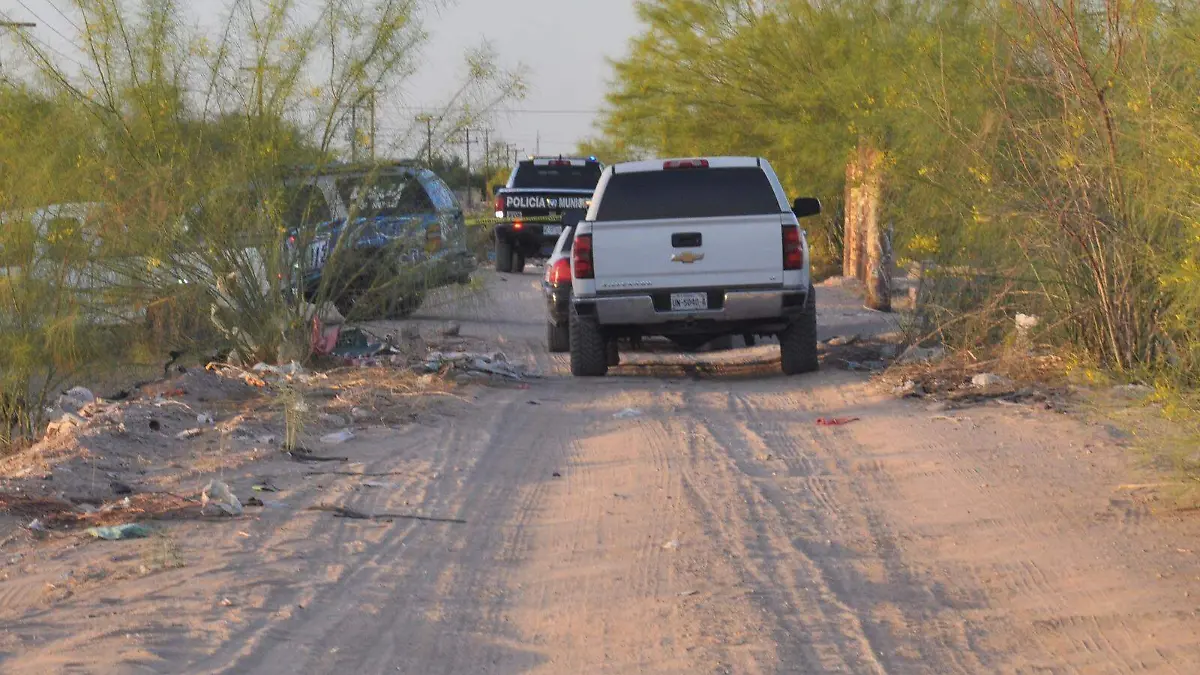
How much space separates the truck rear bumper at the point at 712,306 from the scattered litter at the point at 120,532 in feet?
20.8

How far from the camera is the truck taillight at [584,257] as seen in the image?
13.2 metres

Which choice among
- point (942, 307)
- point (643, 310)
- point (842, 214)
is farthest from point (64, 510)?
point (842, 214)

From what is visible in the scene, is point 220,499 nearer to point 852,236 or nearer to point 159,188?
point 159,188

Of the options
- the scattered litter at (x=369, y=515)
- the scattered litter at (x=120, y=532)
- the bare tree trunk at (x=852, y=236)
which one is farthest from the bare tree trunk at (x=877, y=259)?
the scattered litter at (x=120, y=532)

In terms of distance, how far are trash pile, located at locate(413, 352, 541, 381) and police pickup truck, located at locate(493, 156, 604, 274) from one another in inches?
615

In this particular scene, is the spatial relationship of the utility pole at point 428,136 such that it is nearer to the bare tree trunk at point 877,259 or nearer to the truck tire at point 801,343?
the truck tire at point 801,343

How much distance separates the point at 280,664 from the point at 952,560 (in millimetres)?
3185

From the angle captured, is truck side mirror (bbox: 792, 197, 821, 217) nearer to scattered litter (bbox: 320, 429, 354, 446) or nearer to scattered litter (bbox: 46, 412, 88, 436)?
scattered litter (bbox: 320, 429, 354, 446)

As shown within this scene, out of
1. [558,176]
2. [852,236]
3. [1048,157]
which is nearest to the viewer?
[1048,157]

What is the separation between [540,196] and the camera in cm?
3108

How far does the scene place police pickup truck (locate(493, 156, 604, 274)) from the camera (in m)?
30.9

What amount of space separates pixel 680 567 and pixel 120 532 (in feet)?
9.24

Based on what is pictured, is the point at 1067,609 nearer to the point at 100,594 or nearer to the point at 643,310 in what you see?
Answer: the point at 100,594

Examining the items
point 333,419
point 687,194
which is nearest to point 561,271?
point 687,194
